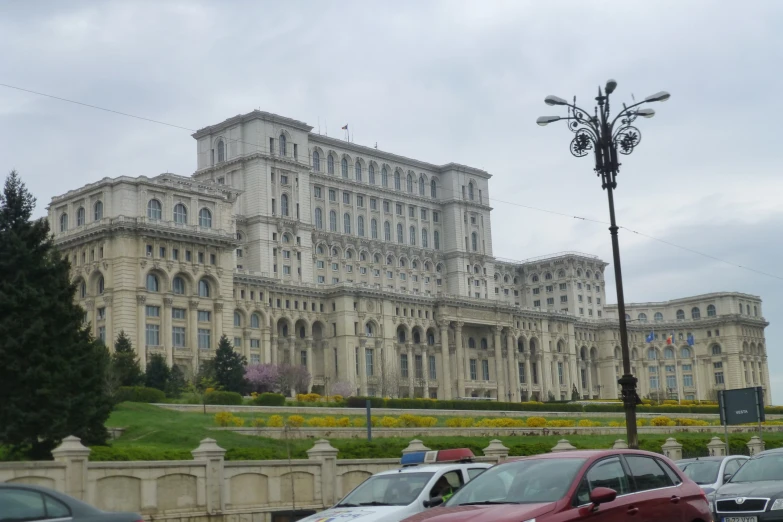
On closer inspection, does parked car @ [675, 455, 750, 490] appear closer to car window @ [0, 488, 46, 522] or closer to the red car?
the red car

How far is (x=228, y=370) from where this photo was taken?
77.1 metres

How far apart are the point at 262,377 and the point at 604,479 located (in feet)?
243

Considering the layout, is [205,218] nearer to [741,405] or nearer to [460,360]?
[460,360]

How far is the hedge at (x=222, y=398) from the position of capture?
6450 cm

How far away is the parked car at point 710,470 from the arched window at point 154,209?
66067 mm

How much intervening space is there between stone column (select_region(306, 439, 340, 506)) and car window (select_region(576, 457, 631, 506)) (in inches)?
621

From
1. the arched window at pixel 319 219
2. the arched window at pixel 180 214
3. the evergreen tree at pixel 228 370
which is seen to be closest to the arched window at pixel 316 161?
the arched window at pixel 319 219

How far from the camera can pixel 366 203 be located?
12025 centimetres

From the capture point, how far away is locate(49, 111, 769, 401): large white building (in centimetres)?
8225

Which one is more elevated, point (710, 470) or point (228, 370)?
point (228, 370)

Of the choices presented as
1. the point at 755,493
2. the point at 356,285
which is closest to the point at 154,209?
the point at 356,285

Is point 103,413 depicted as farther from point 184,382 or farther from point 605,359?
point 605,359

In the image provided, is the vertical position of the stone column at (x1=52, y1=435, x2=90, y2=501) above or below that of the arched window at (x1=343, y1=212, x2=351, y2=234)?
below

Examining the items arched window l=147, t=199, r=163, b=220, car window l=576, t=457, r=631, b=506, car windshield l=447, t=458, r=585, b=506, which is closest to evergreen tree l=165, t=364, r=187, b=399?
arched window l=147, t=199, r=163, b=220
